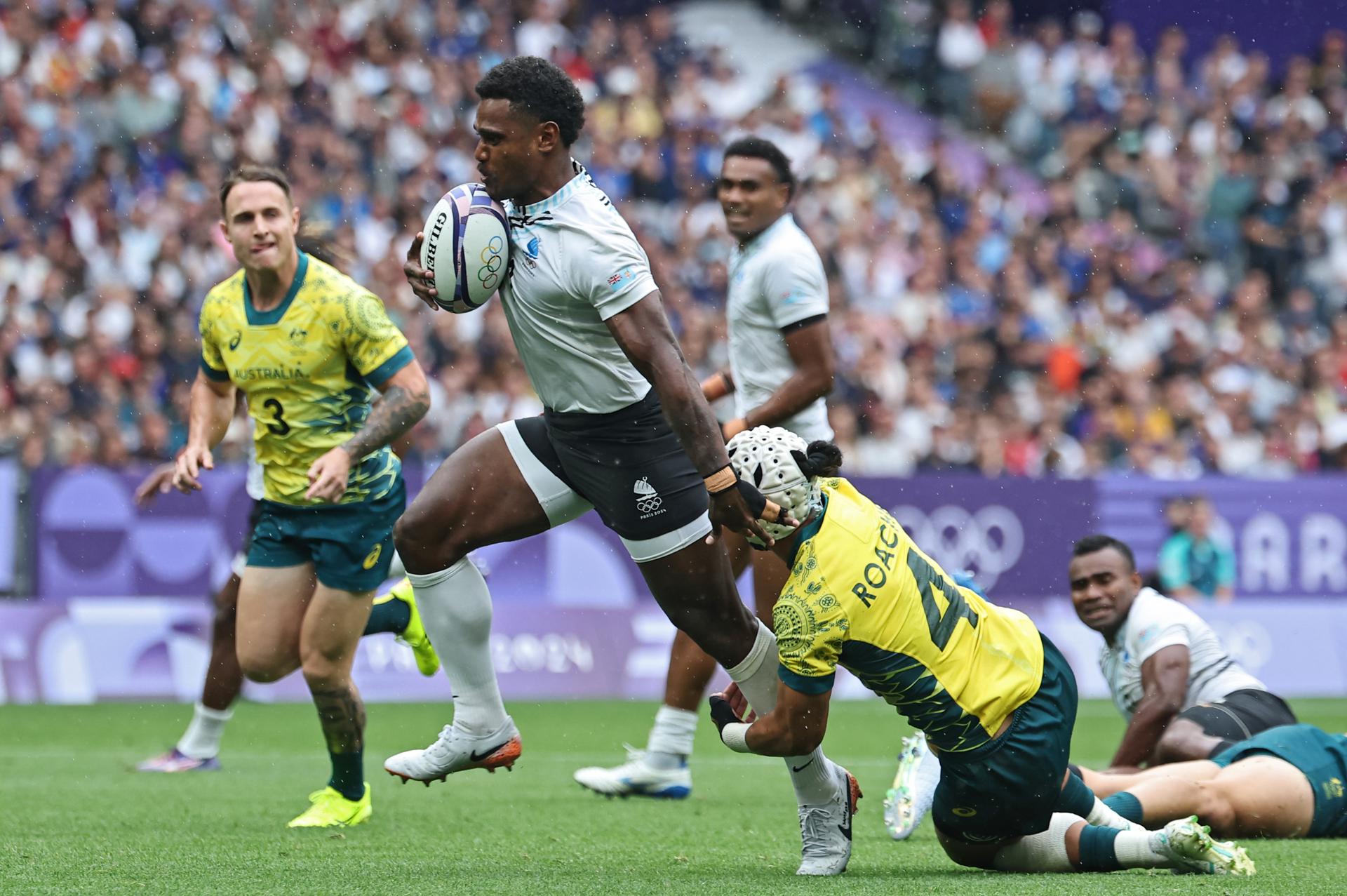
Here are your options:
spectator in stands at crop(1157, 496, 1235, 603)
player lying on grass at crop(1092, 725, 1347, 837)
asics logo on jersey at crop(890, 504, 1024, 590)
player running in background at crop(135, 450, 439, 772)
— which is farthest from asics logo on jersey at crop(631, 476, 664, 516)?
spectator in stands at crop(1157, 496, 1235, 603)

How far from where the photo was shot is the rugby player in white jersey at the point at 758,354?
8281 mm

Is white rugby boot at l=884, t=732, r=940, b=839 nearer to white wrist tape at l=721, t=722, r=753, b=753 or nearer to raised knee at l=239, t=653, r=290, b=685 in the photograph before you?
white wrist tape at l=721, t=722, r=753, b=753

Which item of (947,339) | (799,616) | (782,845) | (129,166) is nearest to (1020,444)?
(947,339)

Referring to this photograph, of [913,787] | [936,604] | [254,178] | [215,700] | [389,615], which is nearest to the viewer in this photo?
[936,604]

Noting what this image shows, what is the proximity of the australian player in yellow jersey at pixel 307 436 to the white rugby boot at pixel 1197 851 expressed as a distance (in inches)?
131

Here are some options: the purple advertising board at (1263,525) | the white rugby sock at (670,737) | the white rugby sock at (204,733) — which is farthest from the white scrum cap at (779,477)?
the purple advertising board at (1263,525)

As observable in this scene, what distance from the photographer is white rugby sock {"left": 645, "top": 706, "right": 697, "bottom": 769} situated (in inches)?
340

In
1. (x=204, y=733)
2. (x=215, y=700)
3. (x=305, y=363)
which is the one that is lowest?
(x=204, y=733)

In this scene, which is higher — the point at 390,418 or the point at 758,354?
the point at 758,354

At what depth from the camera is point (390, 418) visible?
7.29 metres

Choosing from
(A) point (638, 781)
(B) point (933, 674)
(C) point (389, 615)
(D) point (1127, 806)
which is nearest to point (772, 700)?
(B) point (933, 674)

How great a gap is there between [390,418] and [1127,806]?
319 cm

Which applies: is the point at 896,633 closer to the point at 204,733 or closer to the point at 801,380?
the point at 801,380

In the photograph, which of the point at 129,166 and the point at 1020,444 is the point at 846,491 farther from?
the point at 129,166
